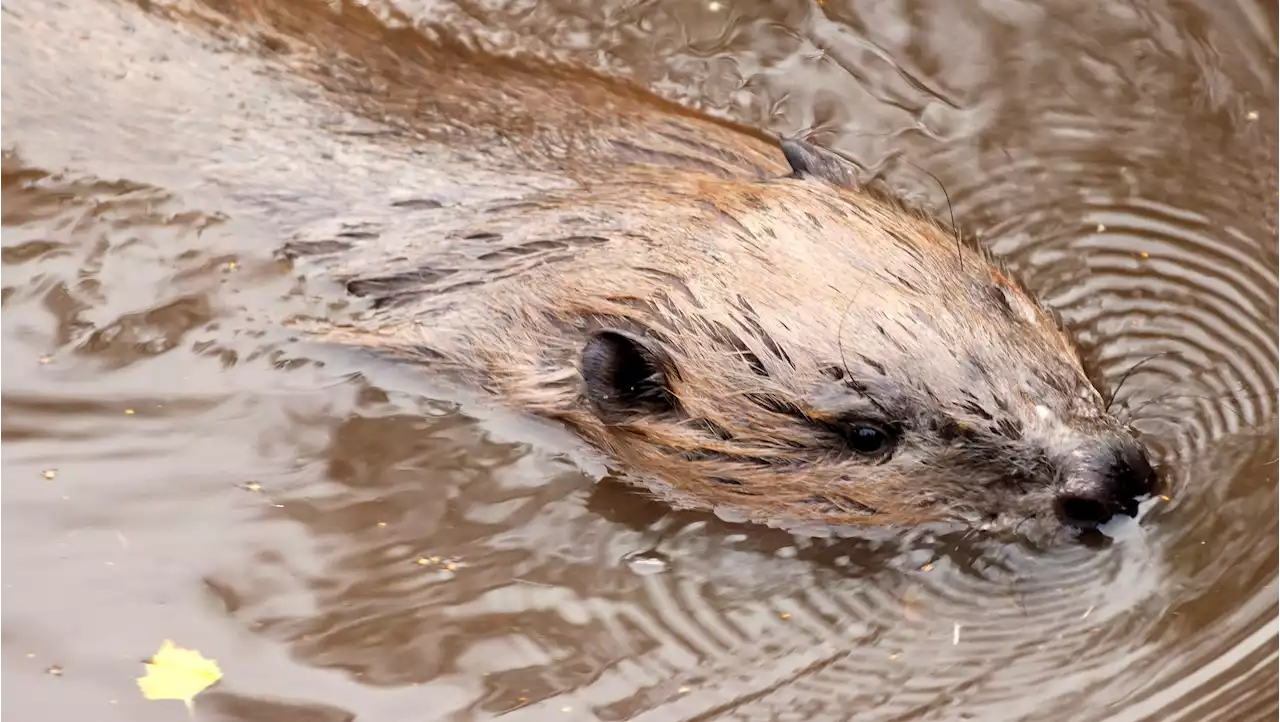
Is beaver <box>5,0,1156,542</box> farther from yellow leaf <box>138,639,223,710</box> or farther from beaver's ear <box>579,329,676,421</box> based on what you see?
yellow leaf <box>138,639,223,710</box>

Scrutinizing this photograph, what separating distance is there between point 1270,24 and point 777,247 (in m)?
2.39

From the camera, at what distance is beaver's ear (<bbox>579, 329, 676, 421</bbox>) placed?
154 inches

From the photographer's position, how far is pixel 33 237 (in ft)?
15.5

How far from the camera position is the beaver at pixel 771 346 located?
3695 mm

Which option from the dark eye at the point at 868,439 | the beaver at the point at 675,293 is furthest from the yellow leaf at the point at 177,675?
the dark eye at the point at 868,439

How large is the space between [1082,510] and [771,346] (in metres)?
0.86

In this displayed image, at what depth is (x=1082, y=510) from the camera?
141 inches

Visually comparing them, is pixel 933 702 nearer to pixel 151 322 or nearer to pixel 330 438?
pixel 330 438

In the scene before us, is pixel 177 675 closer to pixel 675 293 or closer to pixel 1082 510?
pixel 675 293

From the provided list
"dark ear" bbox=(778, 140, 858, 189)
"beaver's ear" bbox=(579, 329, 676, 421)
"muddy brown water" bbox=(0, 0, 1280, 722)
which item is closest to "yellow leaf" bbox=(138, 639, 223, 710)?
"muddy brown water" bbox=(0, 0, 1280, 722)

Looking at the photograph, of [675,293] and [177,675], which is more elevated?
[675,293]

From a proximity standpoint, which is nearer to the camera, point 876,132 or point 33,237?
point 33,237

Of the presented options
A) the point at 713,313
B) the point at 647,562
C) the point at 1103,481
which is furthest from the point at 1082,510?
the point at 647,562

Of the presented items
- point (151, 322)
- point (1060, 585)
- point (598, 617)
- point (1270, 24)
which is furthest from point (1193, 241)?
point (151, 322)
